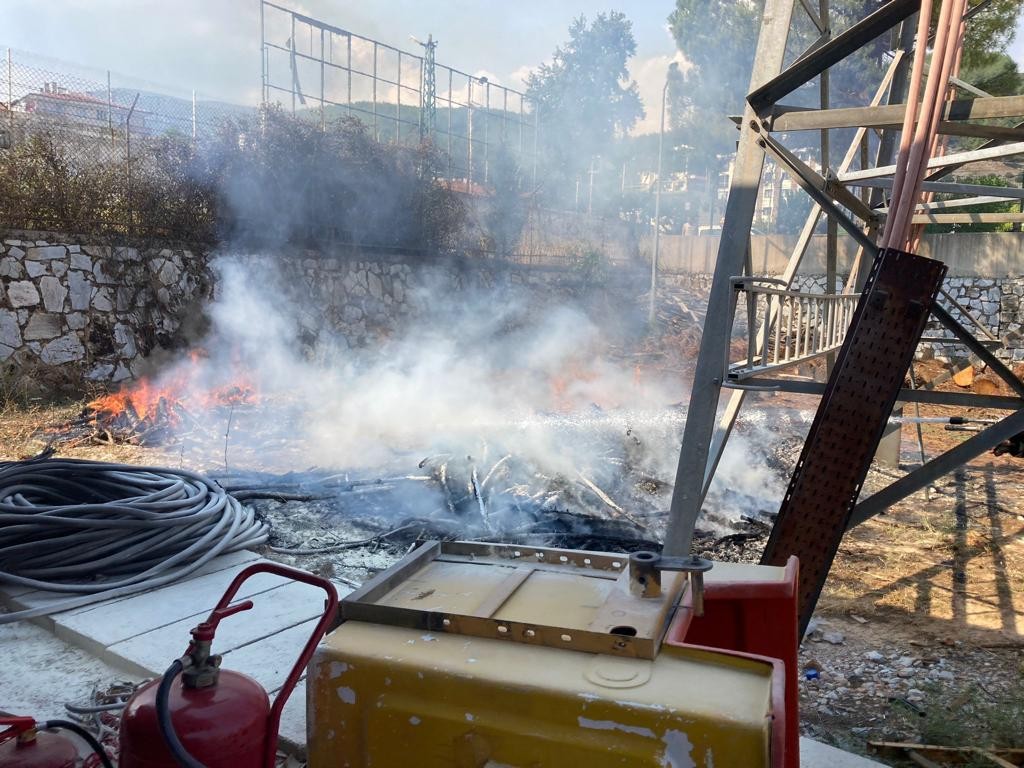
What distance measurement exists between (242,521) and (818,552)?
383 cm

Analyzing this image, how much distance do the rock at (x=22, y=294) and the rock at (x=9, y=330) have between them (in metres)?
0.16

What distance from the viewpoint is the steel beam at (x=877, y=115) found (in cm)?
360

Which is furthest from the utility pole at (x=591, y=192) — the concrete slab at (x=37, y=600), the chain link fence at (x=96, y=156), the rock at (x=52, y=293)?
the concrete slab at (x=37, y=600)

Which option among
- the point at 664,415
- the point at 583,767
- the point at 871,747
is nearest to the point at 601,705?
the point at 583,767

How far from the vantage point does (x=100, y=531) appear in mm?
4363

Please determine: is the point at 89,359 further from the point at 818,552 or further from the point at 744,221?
the point at 818,552

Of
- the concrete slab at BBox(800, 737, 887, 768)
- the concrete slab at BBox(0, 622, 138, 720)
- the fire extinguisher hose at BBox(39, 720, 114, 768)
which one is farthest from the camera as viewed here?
the concrete slab at BBox(0, 622, 138, 720)

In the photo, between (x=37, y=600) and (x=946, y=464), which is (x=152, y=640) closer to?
(x=37, y=600)

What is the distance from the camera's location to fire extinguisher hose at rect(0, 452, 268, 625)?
4172 millimetres

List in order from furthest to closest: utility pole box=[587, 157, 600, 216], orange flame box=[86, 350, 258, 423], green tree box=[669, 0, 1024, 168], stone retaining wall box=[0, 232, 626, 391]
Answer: utility pole box=[587, 157, 600, 216], green tree box=[669, 0, 1024, 168], stone retaining wall box=[0, 232, 626, 391], orange flame box=[86, 350, 258, 423]

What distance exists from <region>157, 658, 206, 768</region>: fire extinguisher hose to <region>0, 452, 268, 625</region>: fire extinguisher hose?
8.82ft

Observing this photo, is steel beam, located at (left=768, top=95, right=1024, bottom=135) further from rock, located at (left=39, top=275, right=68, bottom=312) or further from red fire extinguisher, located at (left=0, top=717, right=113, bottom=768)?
rock, located at (left=39, top=275, right=68, bottom=312)

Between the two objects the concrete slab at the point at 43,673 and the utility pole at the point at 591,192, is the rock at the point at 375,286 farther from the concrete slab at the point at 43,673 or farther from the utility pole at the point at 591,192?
the concrete slab at the point at 43,673

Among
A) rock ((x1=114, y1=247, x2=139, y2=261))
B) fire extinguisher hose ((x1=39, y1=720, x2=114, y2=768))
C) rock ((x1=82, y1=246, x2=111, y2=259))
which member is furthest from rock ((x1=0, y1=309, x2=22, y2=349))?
fire extinguisher hose ((x1=39, y1=720, x2=114, y2=768))
